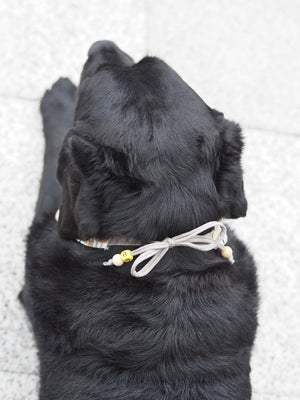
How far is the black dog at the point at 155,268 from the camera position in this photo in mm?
1709

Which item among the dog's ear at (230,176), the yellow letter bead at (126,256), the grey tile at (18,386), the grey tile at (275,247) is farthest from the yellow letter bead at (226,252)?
the grey tile at (18,386)

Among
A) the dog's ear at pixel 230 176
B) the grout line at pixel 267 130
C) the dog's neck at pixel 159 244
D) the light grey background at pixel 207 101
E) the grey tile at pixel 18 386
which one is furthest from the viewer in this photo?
the grout line at pixel 267 130

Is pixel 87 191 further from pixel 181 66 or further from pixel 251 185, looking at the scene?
pixel 181 66

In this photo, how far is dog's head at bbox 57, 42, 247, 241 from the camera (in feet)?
5.56

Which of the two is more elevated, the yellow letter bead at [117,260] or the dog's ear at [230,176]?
the dog's ear at [230,176]

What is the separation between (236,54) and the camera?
3789mm

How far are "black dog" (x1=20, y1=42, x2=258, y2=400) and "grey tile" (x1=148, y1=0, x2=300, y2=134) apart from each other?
1.75 m

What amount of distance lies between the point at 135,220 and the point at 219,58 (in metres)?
2.45

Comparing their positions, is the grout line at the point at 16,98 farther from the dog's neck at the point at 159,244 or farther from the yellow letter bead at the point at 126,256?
the yellow letter bead at the point at 126,256

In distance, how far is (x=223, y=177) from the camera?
184 centimetres

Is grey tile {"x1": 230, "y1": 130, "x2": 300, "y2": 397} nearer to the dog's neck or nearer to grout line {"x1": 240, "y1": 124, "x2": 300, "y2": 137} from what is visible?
grout line {"x1": 240, "y1": 124, "x2": 300, "y2": 137}

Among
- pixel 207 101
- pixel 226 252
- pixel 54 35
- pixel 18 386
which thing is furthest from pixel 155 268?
pixel 54 35

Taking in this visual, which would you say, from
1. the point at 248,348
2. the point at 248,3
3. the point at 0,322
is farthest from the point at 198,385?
the point at 248,3

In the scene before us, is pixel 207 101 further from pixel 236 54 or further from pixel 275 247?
pixel 275 247
